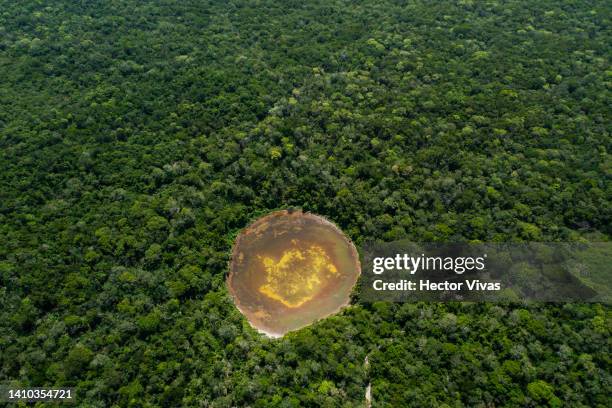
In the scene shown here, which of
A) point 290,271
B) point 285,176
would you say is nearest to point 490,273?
point 290,271

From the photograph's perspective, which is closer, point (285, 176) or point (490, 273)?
point (490, 273)

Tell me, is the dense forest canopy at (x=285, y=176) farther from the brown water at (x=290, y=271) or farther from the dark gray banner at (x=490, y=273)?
the brown water at (x=290, y=271)

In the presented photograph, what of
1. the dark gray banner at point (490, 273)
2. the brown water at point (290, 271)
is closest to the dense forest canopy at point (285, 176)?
the dark gray banner at point (490, 273)

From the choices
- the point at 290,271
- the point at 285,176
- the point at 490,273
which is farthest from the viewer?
the point at 285,176

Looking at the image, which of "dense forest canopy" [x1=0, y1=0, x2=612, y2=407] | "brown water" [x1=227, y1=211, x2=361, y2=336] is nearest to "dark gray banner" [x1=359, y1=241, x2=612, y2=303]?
"dense forest canopy" [x1=0, y1=0, x2=612, y2=407]

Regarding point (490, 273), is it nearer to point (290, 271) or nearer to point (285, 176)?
point (290, 271)

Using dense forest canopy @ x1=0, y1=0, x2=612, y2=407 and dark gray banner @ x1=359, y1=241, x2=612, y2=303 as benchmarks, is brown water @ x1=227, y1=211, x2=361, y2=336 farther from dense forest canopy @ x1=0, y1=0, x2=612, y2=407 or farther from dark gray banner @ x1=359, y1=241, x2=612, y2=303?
dark gray banner @ x1=359, y1=241, x2=612, y2=303
